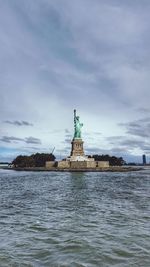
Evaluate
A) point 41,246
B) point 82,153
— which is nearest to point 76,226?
point 41,246

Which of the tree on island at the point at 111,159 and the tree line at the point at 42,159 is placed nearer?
the tree line at the point at 42,159

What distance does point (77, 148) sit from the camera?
120312 mm

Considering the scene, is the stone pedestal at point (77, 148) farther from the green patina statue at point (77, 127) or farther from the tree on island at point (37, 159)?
A: the tree on island at point (37, 159)

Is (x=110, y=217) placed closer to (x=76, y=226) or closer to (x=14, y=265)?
(x=76, y=226)

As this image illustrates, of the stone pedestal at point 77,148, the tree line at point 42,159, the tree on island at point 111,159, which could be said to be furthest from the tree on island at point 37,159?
the stone pedestal at point 77,148

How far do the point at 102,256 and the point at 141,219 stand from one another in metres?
7.12

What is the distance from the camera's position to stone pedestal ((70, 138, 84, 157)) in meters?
120

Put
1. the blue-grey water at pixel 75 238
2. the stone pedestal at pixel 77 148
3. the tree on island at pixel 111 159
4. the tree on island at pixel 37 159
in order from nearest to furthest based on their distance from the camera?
the blue-grey water at pixel 75 238, the stone pedestal at pixel 77 148, the tree on island at pixel 37 159, the tree on island at pixel 111 159


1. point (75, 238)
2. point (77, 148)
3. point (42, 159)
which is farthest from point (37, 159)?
point (75, 238)

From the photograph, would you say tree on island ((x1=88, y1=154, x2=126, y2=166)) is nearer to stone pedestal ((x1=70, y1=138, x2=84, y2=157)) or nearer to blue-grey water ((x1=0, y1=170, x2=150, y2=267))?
stone pedestal ((x1=70, y1=138, x2=84, y2=157))

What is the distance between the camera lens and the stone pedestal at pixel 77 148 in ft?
394

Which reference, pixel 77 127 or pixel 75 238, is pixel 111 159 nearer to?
pixel 77 127

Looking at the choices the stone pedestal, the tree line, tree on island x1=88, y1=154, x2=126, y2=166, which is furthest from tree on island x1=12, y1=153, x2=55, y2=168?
the stone pedestal

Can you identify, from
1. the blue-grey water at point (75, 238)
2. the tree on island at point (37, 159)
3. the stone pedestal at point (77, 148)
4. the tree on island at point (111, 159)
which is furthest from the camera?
the tree on island at point (111, 159)
